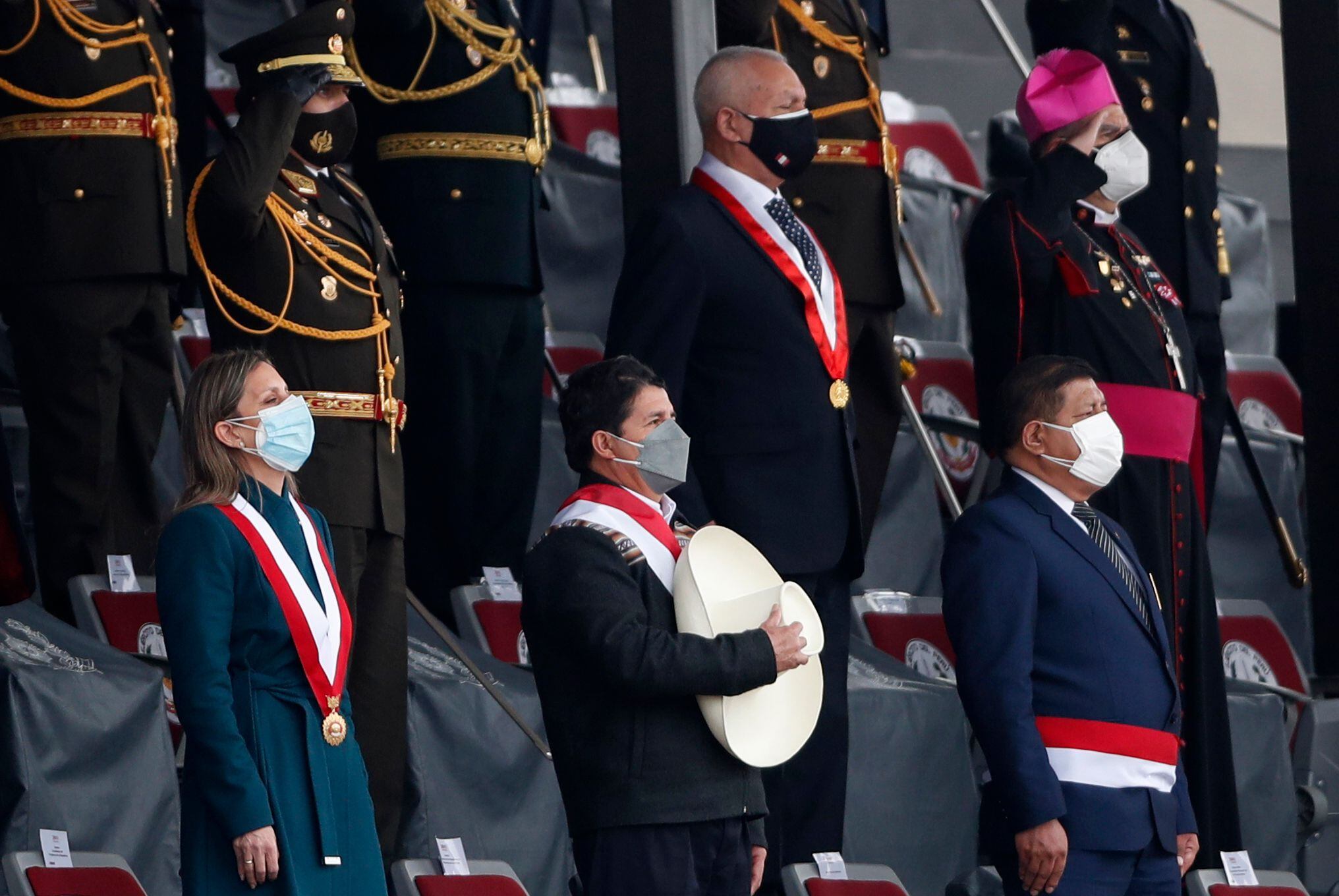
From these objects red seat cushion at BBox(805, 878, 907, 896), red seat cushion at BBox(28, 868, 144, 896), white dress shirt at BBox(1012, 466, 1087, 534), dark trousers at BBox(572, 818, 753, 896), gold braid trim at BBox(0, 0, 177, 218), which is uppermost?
gold braid trim at BBox(0, 0, 177, 218)

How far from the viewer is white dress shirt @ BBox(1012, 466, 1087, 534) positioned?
14.6ft

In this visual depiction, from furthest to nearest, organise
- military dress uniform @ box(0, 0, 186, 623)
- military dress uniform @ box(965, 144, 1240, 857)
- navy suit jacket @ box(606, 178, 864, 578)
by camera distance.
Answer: military dress uniform @ box(965, 144, 1240, 857)
military dress uniform @ box(0, 0, 186, 623)
navy suit jacket @ box(606, 178, 864, 578)

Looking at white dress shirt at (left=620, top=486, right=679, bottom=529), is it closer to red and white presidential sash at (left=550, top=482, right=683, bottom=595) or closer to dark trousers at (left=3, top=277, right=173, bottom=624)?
red and white presidential sash at (left=550, top=482, right=683, bottom=595)

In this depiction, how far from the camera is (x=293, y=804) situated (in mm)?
3854

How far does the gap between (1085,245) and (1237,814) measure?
1.30 meters

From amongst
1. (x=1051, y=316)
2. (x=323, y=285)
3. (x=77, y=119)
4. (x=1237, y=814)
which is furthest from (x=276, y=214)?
(x=1237, y=814)

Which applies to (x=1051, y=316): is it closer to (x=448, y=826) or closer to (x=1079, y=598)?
(x=1079, y=598)

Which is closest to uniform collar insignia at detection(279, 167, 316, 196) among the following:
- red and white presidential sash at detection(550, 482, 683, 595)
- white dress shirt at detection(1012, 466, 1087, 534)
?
red and white presidential sash at detection(550, 482, 683, 595)

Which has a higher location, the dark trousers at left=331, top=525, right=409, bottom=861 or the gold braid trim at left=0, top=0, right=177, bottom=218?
the gold braid trim at left=0, top=0, right=177, bottom=218

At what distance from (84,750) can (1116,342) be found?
7.65 ft

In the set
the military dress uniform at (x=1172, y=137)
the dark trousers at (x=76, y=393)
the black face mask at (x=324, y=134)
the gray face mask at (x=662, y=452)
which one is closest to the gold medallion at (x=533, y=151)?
the black face mask at (x=324, y=134)

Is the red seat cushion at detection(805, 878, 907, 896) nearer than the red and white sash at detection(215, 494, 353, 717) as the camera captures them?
No

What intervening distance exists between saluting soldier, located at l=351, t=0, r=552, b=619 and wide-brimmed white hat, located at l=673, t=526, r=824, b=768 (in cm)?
186

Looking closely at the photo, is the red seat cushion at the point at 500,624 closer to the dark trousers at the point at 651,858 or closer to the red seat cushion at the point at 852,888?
the red seat cushion at the point at 852,888
